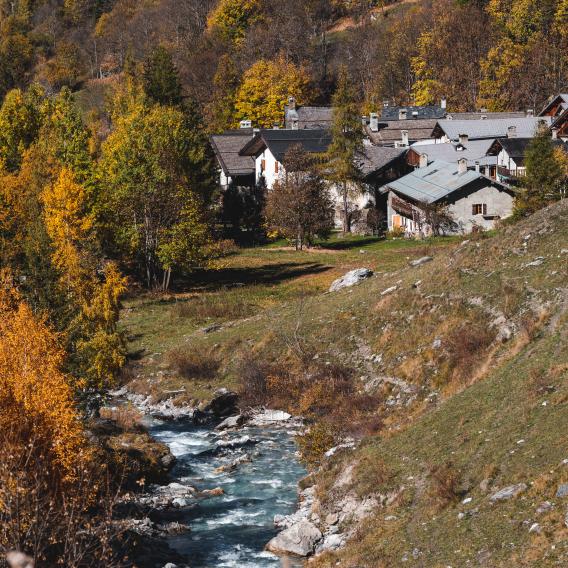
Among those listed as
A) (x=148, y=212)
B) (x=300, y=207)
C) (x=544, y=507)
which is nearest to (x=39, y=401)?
(x=544, y=507)

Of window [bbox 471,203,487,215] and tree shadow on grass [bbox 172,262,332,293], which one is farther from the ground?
window [bbox 471,203,487,215]

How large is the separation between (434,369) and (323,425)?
5198mm

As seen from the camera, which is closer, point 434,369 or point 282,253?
point 434,369

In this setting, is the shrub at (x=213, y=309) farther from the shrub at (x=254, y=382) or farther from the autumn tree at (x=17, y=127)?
the autumn tree at (x=17, y=127)

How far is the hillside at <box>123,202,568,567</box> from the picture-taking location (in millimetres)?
21000

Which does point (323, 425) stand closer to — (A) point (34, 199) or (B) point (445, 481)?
(B) point (445, 481)

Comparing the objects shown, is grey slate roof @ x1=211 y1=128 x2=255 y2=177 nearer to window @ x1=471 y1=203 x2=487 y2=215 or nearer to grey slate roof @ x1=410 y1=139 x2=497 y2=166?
grey slate roof @ x1=410 y1=139 x2=497 y2=166

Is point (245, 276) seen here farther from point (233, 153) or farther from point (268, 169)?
point (233, 153)

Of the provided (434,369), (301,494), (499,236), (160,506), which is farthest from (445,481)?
(499,236)

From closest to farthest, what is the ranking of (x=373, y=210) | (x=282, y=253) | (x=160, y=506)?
1. (x=160, y=506)
2. (x=282, y=253)
3. (x=373, y=210)

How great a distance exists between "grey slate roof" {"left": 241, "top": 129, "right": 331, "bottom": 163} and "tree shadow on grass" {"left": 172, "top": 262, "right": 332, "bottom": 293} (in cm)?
1947

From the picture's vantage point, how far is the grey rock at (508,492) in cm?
2119

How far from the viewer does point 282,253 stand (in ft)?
240

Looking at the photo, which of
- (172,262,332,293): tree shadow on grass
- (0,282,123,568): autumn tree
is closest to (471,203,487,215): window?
(172,262,332,293): tree shadow on grass
